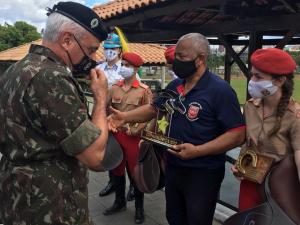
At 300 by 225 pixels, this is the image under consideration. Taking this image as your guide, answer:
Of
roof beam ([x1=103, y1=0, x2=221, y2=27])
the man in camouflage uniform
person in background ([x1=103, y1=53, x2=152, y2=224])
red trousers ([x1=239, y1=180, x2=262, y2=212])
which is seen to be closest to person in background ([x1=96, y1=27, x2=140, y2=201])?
person in background ([x1=103, y1=53, x2=152, y2=224])

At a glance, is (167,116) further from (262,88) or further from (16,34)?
(16,34)

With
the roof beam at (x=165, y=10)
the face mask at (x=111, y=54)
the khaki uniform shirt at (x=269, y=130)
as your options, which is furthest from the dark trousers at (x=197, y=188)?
the roof beam at (x=165, y=10)

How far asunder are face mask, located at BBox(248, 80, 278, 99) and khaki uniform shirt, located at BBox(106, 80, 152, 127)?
149cm

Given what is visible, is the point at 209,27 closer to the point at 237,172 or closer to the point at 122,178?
the point at 122,178

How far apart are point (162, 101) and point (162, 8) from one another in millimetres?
3393

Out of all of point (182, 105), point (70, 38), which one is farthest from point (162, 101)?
point (70, 38)

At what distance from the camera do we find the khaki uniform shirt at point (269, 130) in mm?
1854

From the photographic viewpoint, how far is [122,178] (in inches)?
141

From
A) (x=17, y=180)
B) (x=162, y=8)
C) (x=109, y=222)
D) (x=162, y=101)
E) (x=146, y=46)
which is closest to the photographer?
(x=17, y=180)

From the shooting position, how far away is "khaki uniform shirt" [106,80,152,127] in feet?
11.1

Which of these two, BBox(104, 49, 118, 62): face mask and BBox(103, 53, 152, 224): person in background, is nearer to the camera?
BBox(103, 53, 152, 224): person in background

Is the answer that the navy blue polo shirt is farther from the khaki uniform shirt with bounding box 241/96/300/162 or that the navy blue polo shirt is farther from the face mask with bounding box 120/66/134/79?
the face mask with bounding box 120/66/134/79

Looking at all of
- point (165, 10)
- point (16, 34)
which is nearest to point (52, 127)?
point (165, 10)

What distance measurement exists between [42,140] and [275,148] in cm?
143
